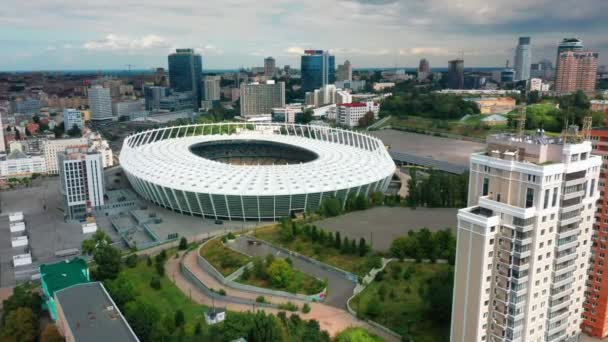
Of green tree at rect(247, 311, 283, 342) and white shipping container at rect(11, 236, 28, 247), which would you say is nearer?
green tree at rect(247, 311, 283, 342)

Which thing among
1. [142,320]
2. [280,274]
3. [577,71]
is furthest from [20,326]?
[577,71]

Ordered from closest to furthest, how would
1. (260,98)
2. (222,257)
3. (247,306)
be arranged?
(247,306), (222,257), (260,98)

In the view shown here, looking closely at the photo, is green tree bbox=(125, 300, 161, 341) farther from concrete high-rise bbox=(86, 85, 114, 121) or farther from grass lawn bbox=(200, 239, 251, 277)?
concrete high-rise bbox=(86, 85, 114, 121)

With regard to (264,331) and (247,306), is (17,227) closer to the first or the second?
(247,306)

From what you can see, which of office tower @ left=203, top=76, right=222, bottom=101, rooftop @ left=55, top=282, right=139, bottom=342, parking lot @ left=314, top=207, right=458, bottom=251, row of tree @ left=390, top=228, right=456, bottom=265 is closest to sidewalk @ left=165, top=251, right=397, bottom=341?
rooftop @ left=55, top=282, right=139, bottom=342

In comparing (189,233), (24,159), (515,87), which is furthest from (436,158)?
(515,87)

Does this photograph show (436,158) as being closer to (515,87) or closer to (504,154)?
(504,154)
